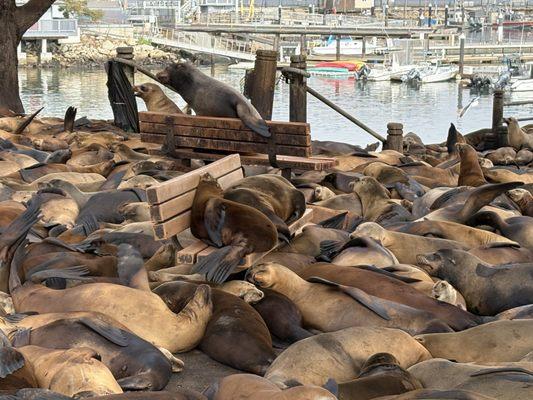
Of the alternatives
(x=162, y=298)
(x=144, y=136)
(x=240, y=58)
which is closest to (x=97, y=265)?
(x=162, y=298)

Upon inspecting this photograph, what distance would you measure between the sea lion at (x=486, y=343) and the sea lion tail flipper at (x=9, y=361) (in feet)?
5.34

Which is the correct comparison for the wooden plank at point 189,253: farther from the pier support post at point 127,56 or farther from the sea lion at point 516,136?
the sea lion at point 516,136

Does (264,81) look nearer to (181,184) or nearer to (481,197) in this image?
(481,197)

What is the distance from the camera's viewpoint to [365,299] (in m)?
4.54

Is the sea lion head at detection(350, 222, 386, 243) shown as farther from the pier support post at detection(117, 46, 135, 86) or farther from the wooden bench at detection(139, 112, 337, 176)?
the pier support post at detection(117, 46, 135, 86)

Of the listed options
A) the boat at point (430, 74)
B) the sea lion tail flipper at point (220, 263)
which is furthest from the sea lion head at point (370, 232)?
the boat at point (430, 74)

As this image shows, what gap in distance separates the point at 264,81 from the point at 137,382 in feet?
23.7

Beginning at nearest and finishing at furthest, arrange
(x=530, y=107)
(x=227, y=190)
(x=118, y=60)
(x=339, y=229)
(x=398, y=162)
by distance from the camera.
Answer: (x=227, y=190) < (x=339, y=229) < (x=398, y=162) < (x=118, y=60) < (x=530, y=107)

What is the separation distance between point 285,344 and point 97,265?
113 centimetres

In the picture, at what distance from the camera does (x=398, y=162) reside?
10.0 meters

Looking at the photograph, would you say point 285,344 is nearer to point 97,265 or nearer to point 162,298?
point 162,298

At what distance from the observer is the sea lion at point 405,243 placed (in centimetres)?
577

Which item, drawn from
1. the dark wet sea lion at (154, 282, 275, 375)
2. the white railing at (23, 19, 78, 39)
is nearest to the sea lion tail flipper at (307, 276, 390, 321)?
the dark wet sea lion at (154, 282, 275, 375)

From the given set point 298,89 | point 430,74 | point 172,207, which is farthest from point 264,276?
point 430,74
